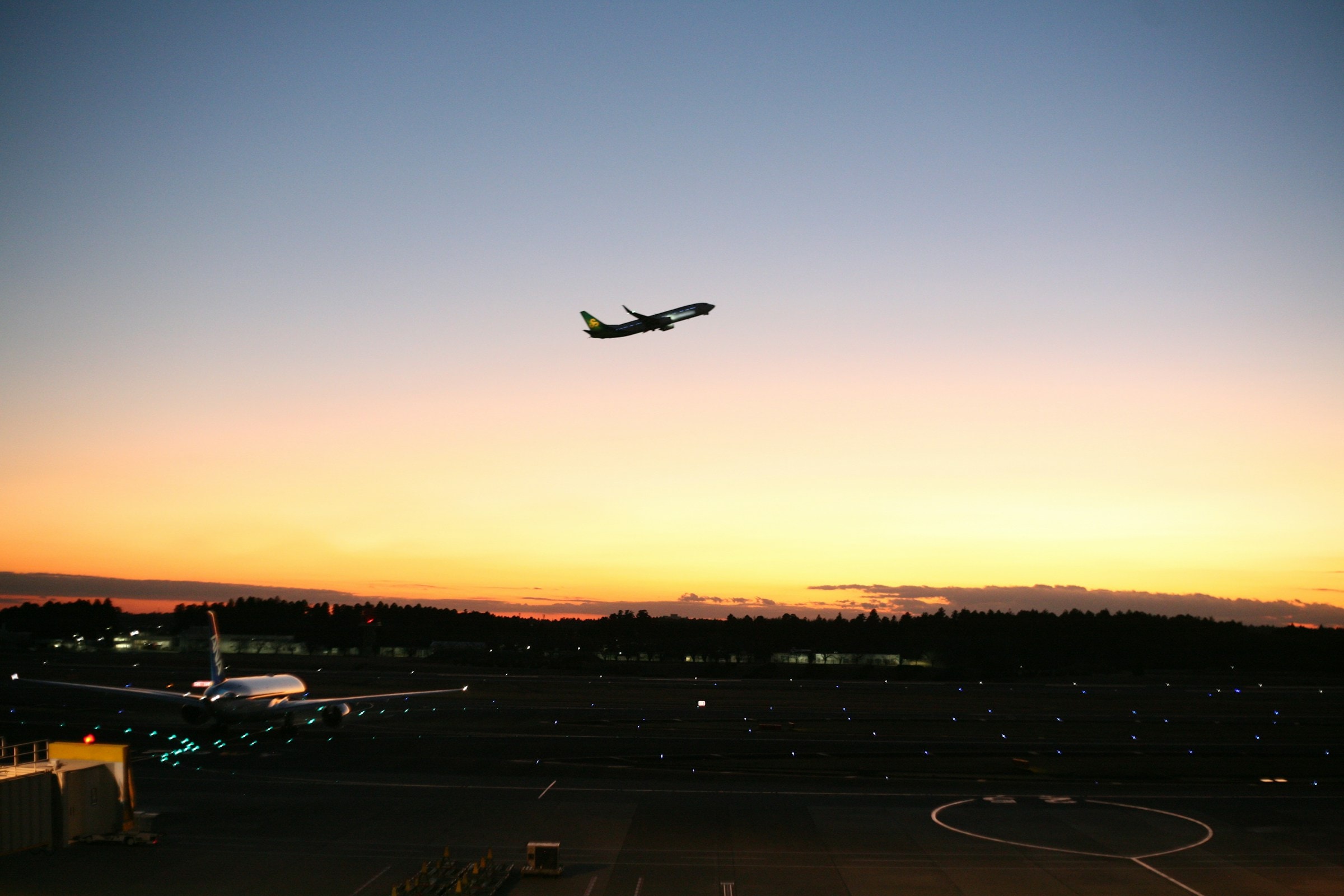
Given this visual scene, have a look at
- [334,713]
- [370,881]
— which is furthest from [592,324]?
[370,881]

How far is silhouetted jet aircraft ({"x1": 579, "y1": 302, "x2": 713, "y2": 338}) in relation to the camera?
204 feet

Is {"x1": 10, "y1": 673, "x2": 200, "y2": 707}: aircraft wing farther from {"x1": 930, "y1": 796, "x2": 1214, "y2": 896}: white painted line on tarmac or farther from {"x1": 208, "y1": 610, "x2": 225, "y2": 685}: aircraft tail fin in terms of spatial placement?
{"x1": 930, "y1": 796, "x2": 1214, "y2": 896}: white painted line on tarmac

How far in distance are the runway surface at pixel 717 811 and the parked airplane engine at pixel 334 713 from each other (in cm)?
106

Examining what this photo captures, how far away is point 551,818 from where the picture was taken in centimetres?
3581

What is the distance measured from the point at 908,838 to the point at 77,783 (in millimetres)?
25312

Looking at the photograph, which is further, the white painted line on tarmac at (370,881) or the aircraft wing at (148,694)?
the aircraft wing at (148,694)

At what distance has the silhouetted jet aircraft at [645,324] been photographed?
62.2 meters

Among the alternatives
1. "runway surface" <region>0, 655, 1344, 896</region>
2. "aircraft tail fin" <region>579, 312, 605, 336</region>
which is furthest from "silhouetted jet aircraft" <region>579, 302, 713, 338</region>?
"runway surface" <region>0, 655, 1344, 896</region>

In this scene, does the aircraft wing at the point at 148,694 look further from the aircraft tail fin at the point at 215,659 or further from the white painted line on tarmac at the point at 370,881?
the white painted line on tarmac at the point at 370,881

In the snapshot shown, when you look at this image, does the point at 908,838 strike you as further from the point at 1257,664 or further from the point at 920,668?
the point at 1257,664

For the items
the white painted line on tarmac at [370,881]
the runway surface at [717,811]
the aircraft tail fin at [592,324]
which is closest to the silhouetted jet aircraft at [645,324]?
the aircraft tail fin at [592,324]

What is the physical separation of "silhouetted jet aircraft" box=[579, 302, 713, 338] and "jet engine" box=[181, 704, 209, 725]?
105 feet

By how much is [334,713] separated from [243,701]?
602 centimetres

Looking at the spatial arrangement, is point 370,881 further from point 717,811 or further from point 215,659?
point 215,659
